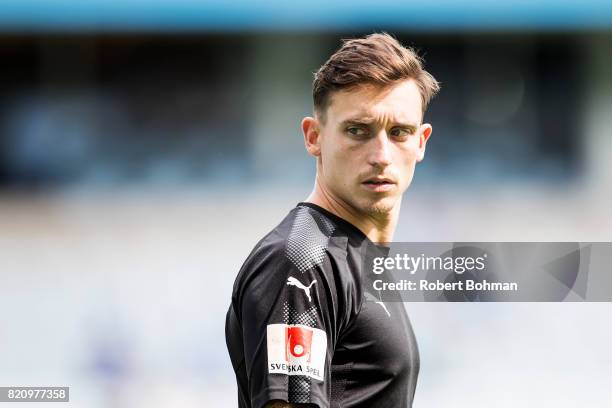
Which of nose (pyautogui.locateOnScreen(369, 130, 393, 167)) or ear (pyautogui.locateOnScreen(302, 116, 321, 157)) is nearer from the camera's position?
nose (pyautogui.locateOnScreen(369, 130, 393, 167))

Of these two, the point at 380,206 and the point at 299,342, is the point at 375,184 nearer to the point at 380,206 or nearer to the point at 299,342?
the point at 380,206

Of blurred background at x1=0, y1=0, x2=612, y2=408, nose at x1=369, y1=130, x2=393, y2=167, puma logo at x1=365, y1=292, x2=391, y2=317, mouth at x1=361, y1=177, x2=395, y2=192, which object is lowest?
puma logo at x1=365, y1=292, x2=391, y2=317

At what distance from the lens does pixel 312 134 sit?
2.53 meters

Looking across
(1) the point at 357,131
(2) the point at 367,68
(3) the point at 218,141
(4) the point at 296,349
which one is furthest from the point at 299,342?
(3) the point at 218,141

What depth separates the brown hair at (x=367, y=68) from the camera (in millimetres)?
2363

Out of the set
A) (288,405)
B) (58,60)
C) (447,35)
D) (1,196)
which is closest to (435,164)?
(447,35)

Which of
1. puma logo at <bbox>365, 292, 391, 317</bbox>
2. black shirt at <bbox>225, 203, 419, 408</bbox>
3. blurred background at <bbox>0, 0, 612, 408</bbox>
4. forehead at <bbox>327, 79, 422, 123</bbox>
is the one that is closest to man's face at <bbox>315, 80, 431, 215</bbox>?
forehead at <bbox>327, 79, 422, 123</bbox>

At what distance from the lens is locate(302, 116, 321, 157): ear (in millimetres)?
2508

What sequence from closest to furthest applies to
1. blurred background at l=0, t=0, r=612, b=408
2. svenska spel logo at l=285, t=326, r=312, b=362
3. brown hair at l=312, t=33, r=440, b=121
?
1. svenska spel logo at l=285, t=326, r=312, b=362
2. brown hair at l=312, t=33, r=440, b=121
3. blurred background at l=0, t=0, r=612, b=408

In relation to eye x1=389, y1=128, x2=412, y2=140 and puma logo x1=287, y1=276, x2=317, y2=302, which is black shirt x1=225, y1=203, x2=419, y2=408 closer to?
puma logo x1=287, y1=276, x2=317, y2=302

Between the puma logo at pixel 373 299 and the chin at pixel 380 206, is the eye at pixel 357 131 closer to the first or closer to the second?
the chin at pixel 380 206

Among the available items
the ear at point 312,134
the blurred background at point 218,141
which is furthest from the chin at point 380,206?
the blurred background at point 218,141

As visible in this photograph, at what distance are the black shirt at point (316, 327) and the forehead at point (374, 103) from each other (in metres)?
0.28

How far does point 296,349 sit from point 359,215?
1.74 feet
